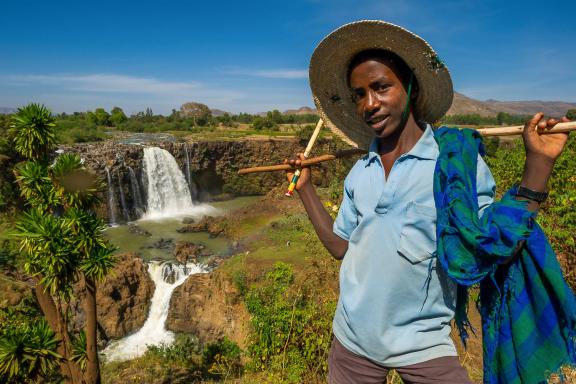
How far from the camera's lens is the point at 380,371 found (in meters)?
1.43

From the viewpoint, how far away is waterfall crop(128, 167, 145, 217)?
68.2 feet

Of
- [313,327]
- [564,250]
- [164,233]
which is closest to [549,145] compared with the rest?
[313,327]

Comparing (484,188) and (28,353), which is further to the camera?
(28,353)

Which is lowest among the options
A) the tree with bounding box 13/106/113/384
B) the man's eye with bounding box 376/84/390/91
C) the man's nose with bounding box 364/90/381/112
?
the tree with bounding box 13/106/113/384

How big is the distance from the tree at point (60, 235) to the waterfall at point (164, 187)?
16.2 metres

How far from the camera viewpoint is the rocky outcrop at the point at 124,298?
11.3m

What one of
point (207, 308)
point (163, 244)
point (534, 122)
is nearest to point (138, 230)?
point (163, 244)

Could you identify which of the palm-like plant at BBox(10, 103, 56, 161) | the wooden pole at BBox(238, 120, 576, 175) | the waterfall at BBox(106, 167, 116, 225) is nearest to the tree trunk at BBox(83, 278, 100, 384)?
the palm-like plant at BBox(10, 103, 56, 161)

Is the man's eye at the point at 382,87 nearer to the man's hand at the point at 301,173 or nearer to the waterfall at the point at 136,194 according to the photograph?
the man's hand at the point at 301,173

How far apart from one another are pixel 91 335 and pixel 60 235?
1.48 meters

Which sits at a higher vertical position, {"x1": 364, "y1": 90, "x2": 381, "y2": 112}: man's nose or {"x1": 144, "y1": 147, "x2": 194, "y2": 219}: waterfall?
{"x1": 364, "y1": 90, "x2": 381, "y2": 112}: man's nose

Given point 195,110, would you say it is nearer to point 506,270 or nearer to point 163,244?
point 163,244

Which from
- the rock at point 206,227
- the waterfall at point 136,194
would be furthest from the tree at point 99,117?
the rock at point 206,227

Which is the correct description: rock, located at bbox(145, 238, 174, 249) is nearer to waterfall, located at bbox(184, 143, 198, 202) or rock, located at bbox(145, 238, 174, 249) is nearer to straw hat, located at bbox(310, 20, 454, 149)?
waterfall, located at bbox(184, 143, 198, 202)
